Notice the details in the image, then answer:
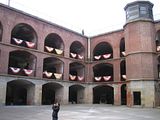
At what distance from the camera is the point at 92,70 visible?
125 ft

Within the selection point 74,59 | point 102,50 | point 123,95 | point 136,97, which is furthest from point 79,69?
point 136,97

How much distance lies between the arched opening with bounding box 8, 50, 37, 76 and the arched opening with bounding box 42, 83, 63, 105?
442cm

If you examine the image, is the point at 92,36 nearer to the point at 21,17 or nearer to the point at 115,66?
the point at 115,66

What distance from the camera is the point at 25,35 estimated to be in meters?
32.8

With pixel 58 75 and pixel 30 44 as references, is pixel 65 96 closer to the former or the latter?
pixel 58 75

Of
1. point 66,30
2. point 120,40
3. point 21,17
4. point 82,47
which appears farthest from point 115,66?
point 21,17

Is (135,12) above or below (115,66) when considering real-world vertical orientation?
above

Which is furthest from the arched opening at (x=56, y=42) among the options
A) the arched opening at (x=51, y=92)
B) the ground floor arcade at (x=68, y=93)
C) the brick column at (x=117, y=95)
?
the brick column at (x=117, y=95)

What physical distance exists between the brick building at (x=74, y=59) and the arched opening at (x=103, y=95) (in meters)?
1.54

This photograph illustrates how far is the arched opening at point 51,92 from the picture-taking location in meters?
33.8

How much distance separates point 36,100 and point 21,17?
1093 centimetres

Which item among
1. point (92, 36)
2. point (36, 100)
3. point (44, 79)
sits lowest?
point (36, 100)

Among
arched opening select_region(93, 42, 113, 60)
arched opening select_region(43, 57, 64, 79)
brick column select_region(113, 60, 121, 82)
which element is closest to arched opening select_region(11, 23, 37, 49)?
arched opening select_region(43, 57, 64, 79)

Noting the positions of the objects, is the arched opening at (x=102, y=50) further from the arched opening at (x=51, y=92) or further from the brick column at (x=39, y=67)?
the brick column at (x=39, y=67)
